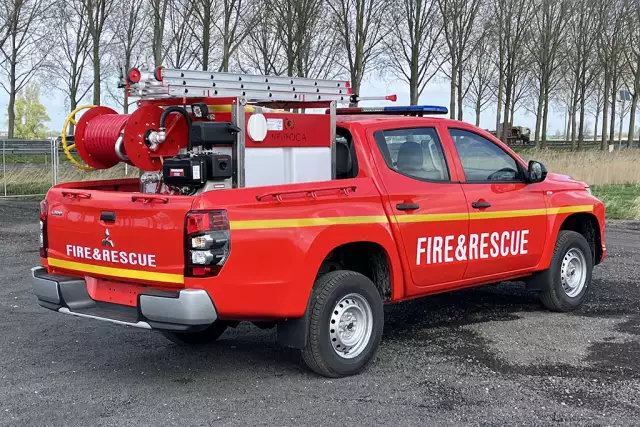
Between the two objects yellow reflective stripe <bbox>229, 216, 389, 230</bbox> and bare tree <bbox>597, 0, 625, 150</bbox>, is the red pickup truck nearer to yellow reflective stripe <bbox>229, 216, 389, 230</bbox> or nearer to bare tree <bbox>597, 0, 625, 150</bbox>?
yellow reflective stripe <bbox>229, 216, 389, 230</bbox>

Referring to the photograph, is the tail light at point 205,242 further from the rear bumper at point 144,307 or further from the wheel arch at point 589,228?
the wheel arch at point 589,228

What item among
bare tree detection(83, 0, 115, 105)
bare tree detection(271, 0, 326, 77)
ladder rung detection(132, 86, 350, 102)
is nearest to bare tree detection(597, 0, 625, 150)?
bare tree detection(271, 0, 326, 77)

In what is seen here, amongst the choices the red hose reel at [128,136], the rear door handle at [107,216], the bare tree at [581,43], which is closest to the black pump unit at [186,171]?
the red hose reel at [128,136]

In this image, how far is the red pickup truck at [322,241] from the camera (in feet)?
15.4

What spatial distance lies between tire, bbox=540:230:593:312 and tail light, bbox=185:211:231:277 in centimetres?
370

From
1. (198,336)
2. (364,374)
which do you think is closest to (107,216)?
(198,336)

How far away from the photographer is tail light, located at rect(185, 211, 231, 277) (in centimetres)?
461

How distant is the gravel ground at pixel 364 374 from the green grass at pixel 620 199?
789cm

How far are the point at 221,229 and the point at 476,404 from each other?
1922mm

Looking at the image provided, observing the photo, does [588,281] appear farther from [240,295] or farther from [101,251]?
[101,251]

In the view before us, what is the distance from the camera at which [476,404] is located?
15.7 feet

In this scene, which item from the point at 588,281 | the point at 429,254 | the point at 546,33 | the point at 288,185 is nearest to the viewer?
the point at 288,185

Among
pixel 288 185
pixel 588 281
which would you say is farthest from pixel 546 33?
pixel 288 185

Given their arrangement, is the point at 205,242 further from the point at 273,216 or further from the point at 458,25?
the point at 458,25
